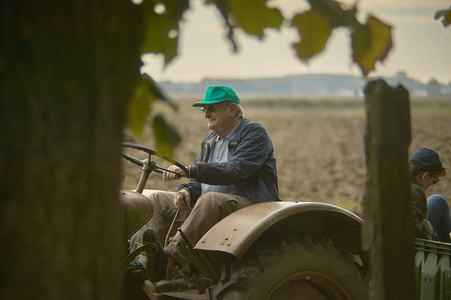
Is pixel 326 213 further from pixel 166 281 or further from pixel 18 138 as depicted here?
pixel 18 138

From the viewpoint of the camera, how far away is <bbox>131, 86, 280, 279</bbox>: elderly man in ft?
10.8

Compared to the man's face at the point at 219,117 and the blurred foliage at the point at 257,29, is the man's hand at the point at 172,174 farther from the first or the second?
the blurred foliage at the point at 257,29

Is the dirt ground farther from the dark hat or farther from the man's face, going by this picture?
the man's face

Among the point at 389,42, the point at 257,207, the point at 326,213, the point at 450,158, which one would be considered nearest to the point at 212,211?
the point at 257,207

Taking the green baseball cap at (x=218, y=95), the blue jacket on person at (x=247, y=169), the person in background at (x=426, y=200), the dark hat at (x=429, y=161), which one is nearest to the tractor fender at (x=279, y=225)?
the blue jacket on person at (x=247, y=169)

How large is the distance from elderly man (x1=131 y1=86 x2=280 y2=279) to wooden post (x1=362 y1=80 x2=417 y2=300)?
1.49 m

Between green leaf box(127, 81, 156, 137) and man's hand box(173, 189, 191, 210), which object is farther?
man's hand box(173, 189, 191, 210)

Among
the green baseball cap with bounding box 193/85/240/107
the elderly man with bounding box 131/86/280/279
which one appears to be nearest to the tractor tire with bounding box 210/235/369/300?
the elderly man with bounding box 131/86/280/279

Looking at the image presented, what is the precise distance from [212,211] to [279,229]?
0.37 m

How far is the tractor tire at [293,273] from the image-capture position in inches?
116

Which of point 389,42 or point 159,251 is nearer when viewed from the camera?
point 389,42

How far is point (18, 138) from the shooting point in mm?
1274

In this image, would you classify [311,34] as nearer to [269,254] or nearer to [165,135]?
[165,135]

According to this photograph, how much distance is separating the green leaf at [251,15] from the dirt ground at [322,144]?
855cm
